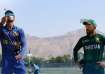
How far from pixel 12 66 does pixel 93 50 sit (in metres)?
1.75

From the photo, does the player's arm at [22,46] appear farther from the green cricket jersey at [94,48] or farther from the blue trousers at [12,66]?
the green cricket jersey at [94,48]

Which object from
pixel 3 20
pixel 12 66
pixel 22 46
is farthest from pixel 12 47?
pixel 3 20

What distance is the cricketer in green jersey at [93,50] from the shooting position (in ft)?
33.3

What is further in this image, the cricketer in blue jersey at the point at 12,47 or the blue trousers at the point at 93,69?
the cricketer in blue jersey at the point at 12,47

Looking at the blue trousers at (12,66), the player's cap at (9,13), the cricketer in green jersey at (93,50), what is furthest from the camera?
the blue trousers at (12,66)

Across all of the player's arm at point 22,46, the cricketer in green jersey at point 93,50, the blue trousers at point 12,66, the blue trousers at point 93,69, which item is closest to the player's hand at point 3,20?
the player's arm at point 22,46

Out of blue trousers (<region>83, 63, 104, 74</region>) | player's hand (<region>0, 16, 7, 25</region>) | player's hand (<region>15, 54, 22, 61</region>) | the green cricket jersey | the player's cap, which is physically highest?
the player's cap

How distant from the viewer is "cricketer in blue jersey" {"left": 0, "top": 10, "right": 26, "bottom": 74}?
1070 centimetres

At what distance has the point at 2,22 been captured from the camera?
10.8 metres

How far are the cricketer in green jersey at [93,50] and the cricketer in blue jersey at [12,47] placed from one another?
136 cm

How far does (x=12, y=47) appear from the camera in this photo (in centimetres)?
1074

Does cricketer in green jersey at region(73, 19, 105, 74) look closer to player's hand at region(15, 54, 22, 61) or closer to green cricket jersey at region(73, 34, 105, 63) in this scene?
green cricket jersey at region(73, 34, 105, 63)

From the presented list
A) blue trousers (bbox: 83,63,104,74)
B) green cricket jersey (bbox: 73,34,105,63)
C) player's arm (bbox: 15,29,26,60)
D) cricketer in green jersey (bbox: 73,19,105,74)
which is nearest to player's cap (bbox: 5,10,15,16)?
A: player's arm (bbox: 15,29,26,60)

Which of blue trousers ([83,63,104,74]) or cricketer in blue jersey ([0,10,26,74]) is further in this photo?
cricketer in blue jersey ([0,10,26,74])
